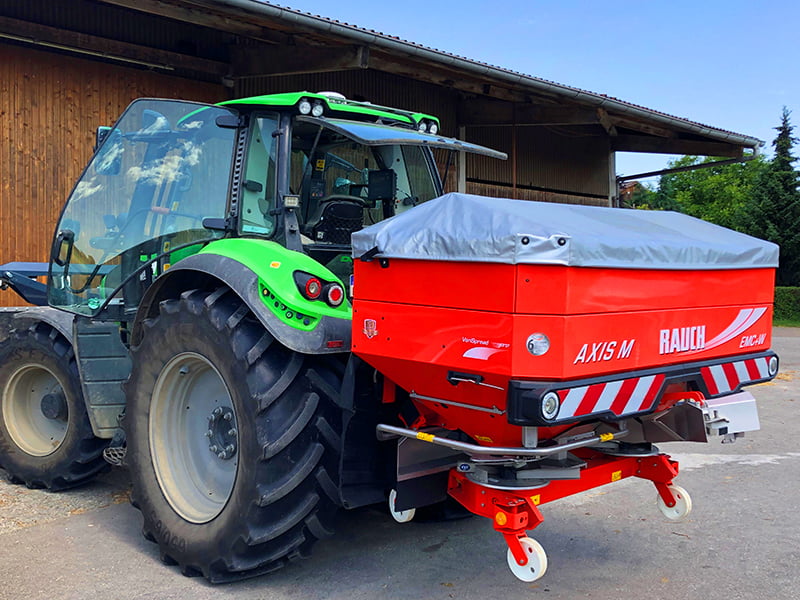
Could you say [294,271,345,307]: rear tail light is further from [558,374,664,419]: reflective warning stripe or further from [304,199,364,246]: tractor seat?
[558,374,664,419]: reflective warning stripe

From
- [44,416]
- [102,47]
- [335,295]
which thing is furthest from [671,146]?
[335,295]

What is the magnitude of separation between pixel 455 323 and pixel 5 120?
7.56 meters

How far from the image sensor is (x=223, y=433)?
12.9 feet

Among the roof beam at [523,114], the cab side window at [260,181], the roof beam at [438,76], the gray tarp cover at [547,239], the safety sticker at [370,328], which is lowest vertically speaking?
the safety sticker at [370,328]

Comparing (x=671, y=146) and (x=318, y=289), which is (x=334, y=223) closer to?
(x=318, y=289)

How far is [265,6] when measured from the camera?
809 cm

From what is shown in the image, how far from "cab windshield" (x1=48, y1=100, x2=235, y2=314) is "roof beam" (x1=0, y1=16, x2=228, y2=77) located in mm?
4532

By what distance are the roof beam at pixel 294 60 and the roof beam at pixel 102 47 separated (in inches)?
11.6

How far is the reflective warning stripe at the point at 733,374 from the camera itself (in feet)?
11.4

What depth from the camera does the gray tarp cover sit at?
9.29 ft

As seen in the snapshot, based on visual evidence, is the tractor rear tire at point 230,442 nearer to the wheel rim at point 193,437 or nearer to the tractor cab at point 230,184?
the wheel rim at point 193,437

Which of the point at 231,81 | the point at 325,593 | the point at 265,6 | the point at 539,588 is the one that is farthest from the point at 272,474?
the point at 231,81

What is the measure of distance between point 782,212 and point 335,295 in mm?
27280

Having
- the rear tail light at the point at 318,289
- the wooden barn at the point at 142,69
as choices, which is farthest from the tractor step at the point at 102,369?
the wooden barn at the point at 142,69
